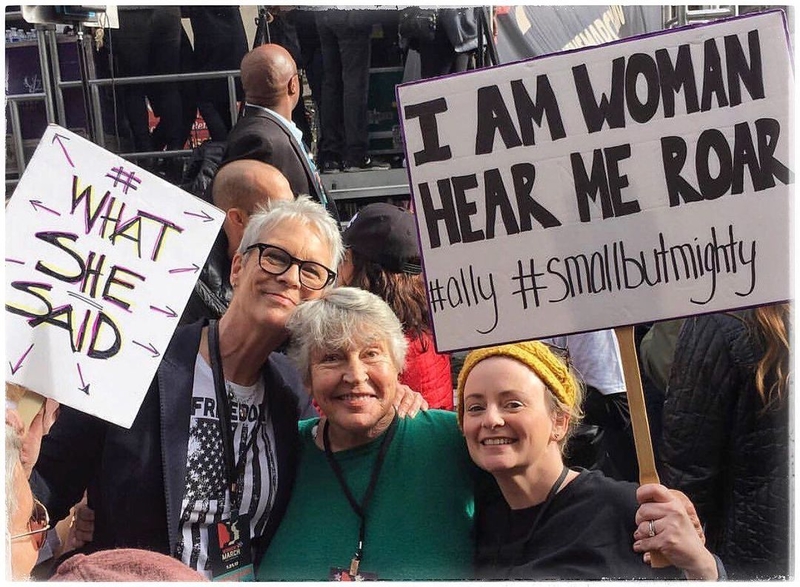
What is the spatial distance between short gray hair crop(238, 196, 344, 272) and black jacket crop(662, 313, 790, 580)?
0.89 meters

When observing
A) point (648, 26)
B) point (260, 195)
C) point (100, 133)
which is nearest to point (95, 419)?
point (260, 195)

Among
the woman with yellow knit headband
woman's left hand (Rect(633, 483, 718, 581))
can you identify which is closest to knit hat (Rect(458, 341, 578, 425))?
the woman with yellow knit headband

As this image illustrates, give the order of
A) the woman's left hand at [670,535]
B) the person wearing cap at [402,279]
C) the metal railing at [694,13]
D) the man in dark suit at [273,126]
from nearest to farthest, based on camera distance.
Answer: the woman's left hand at [670,535], the person wearing cap at [402,279], the metal railing at [694,13], the man in dark suit at [273,126]

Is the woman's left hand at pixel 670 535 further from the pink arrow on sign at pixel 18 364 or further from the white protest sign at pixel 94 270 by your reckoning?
the pink arrow on sign at pixel 18 364

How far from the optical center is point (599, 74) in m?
2.37

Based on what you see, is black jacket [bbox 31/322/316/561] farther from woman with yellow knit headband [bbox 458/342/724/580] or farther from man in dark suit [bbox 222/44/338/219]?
man in dark suit [bbox 222/44/338/219]

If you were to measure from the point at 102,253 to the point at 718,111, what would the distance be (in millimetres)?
1400

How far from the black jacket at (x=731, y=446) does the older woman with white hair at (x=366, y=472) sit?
595 millimetres

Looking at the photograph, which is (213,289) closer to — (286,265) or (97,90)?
A: (286,265)

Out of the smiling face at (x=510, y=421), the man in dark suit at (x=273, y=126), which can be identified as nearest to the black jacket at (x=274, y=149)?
the man in dark suit at (x=273, y=126)

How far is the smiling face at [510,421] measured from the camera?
2.28 m

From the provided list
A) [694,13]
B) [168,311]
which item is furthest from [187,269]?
[694,13]

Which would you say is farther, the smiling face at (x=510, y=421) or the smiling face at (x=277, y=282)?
the smiling face at (x=277, y=282)

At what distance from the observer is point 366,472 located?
242 cm
